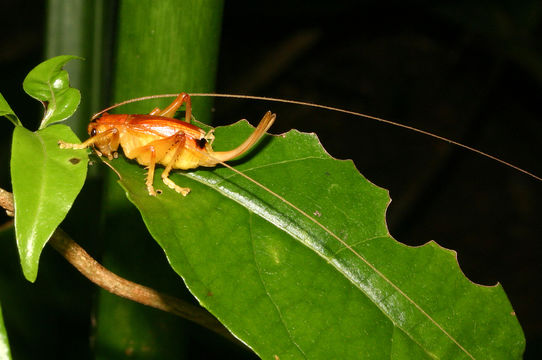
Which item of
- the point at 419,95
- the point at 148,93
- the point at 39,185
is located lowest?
the point at 419,95

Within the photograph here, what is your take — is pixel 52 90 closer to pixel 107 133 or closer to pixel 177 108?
pixel 107 133

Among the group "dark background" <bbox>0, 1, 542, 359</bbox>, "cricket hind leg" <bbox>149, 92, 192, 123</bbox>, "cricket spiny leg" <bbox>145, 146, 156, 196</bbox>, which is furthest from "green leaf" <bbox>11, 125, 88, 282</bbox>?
"dark background" <bbox>0, 1, 542, 359</bbox>

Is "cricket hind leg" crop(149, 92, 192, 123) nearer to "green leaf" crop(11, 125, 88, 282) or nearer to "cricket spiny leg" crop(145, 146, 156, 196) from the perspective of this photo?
"cricket spiny leg" crop(145, 146, 156, 196)

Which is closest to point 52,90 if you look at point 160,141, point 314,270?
point 160,141

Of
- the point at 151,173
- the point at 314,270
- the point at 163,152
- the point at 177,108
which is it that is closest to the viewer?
the point at 314,270

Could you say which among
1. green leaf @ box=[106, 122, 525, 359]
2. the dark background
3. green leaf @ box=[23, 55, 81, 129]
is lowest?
the dark background

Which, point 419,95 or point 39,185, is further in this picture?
point 419,95

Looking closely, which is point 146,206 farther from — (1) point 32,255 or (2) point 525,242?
(2) point 525,242
